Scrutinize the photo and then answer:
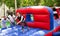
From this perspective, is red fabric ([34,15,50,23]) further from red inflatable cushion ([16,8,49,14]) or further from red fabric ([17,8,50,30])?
red inflatable cushion ([16,8,49,14])

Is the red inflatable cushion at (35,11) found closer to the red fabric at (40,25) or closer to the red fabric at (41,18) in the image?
the red fabric at (41,18)

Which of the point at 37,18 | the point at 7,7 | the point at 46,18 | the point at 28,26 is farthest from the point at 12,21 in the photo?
the point at 7,7

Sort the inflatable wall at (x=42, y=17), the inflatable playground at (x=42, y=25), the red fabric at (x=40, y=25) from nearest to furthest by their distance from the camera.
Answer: the inflatable playground at (x=42, y=25)
the inflatable wall at (x=42, y=17)
the red fabric at (x=40, y=25)

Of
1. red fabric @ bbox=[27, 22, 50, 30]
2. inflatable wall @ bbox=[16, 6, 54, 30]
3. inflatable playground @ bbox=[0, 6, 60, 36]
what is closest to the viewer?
inflatable playground @ bbox=[0, 6, 60, 36]

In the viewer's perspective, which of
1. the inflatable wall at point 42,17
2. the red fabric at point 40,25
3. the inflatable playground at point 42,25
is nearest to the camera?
the inflatable playground at point 42,25

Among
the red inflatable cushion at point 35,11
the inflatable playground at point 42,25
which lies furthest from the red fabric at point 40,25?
the red inflatable cushion at point 35,11

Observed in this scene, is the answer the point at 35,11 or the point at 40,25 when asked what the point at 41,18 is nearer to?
the point at 40,25

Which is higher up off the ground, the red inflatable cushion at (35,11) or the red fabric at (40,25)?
the red inflatable cushion at (35,11)

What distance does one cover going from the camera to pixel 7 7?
23312 mm

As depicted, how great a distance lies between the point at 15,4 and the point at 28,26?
1413cm

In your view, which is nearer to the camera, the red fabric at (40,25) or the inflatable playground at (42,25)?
the inflatable playground at (42,25)

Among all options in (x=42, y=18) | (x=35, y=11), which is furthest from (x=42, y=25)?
(x=35, y=11)

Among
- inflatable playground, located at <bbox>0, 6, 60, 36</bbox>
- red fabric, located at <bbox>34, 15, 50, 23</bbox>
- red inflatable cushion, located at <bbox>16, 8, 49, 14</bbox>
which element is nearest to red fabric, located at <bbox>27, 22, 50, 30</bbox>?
inflatable playground, located at <bbox>0, 6, 60, 36</bbox>

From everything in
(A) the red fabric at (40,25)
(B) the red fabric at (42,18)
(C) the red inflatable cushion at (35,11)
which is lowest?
(A) the red fabric at (40,25)
